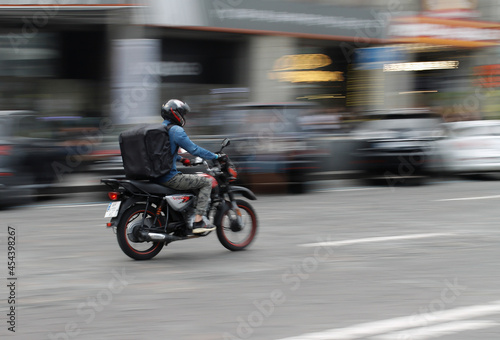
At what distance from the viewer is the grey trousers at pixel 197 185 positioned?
318 inches

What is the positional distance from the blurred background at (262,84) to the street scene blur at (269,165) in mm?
56

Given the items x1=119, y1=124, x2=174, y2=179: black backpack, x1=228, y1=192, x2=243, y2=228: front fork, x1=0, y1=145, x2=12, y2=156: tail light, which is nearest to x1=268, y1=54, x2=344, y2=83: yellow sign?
x1=0, y1=145, x2=12, y2=156: tail light

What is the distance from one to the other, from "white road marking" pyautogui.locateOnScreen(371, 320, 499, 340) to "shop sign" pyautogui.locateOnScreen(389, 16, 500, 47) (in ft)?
78.2

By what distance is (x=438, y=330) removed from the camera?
5.21m

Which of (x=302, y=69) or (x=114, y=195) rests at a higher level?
(x=114, y=195)

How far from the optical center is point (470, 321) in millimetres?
5465

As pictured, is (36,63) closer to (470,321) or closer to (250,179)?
(250,179)

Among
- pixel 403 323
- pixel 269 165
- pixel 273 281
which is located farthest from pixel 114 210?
pixel 269 165

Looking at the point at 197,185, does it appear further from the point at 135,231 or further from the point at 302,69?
the point at 302,69

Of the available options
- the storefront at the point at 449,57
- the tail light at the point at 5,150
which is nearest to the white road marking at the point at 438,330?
the tail light at the point at 5,150

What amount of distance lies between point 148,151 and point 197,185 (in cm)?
68

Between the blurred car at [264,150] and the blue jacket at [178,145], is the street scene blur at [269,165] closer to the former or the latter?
the blurred car at [264,150]

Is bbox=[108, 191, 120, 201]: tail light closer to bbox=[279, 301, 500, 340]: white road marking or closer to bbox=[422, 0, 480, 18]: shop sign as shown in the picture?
bbox=[279, 301, 500, 340]: white road marking

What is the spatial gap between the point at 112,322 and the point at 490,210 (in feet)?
27.1
